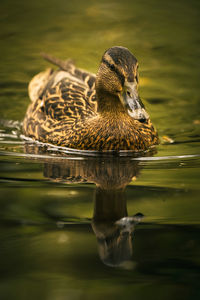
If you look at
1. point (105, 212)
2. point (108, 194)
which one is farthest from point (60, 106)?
point (105, 212)

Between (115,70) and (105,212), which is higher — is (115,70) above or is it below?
above

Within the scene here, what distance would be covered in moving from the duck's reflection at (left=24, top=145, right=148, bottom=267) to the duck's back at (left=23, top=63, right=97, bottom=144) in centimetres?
105

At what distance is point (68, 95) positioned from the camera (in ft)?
26.3

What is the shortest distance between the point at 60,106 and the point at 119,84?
5.27 ft

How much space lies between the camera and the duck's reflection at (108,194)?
3.71m

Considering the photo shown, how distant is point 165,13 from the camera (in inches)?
600

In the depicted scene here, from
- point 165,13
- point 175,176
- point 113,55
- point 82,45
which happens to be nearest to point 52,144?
point 113,55

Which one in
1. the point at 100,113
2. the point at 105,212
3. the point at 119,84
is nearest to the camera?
the point at 105,212

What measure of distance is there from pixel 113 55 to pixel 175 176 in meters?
1.72

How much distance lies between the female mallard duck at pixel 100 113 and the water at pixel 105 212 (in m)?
0.25

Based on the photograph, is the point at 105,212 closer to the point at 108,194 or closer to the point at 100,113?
the point at 108,194

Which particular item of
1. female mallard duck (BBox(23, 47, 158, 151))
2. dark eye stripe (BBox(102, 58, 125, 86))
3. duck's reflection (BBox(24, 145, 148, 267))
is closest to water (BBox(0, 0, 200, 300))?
duck's reflection (BBox(24, 145, 148, 267))

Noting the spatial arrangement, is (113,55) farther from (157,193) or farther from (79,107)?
(157,193)

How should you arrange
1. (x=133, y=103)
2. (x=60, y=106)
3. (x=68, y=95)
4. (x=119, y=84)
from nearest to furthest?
(x=133, y=103) < (x=119, y=84) < (x=60, y=106) < (x=68, y=95)
